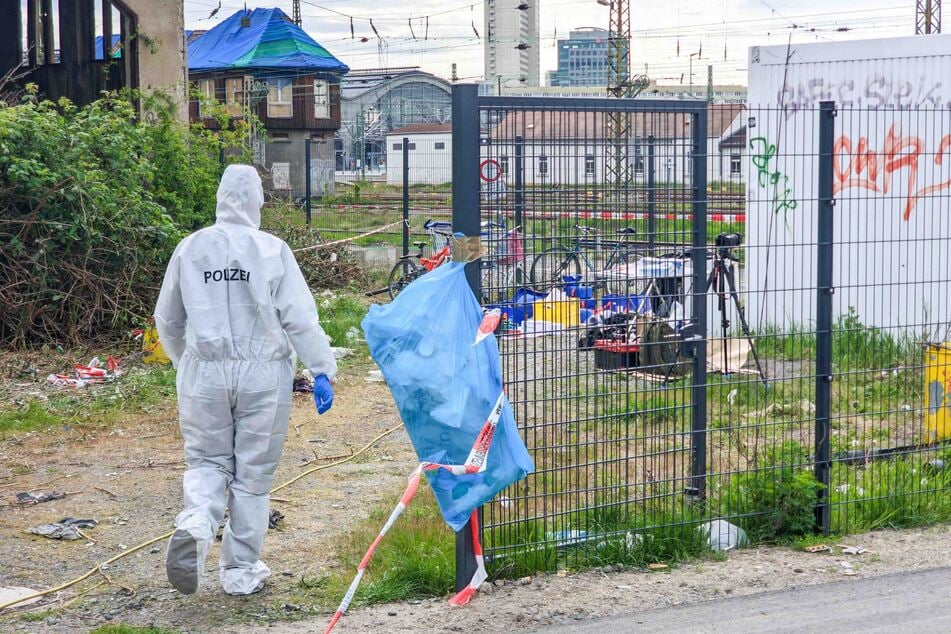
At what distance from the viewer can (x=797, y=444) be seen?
6352 millimetres

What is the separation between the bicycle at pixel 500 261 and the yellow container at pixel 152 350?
683 cm

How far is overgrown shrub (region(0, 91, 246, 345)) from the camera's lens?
1146cm

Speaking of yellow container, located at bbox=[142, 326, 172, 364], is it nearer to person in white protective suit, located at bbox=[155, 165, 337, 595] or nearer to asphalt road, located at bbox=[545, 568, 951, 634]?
person in white protective suit, located at bbox=[155, 165, 337, 595]

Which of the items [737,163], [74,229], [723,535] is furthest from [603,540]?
[74,229]

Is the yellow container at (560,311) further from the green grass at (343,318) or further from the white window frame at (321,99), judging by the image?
the white window frame at (321,99)

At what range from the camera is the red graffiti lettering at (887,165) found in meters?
10.3

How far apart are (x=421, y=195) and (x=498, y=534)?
44.9 feet

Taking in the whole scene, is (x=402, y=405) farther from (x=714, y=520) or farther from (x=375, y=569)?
(x=714, y=520)

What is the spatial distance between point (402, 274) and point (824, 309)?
37.8 feet

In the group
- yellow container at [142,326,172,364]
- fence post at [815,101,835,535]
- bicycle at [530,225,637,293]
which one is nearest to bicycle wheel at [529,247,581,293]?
bicycle at [530,225,637,293]

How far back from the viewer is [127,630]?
4.87m

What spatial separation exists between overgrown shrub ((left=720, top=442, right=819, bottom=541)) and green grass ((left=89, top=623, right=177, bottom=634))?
9.69 ft

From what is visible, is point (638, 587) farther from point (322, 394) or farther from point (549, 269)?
point (322, 394)

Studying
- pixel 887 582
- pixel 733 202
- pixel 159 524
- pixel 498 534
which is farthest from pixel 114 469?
pixel 887 582
